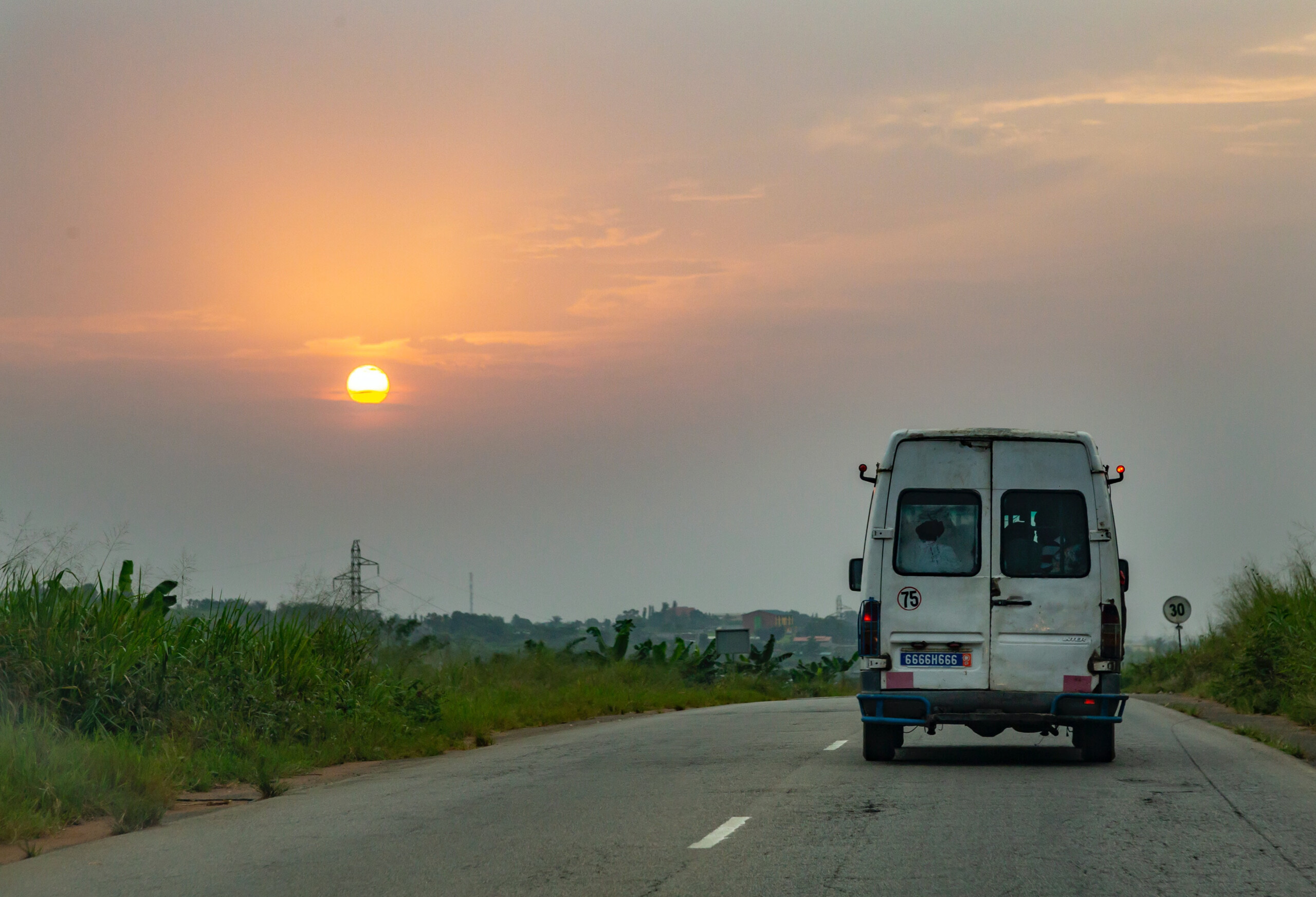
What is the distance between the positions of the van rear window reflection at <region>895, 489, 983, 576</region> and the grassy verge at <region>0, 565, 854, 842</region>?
6.55 metres

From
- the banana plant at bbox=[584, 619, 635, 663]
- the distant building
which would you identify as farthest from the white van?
the distant building

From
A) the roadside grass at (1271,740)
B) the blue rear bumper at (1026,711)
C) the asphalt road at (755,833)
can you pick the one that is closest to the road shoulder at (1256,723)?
the roadside grass at (1271,740)

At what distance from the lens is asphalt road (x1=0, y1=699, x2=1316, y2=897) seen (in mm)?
8289

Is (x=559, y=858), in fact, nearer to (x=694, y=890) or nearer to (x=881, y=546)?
(x=694, y=890)

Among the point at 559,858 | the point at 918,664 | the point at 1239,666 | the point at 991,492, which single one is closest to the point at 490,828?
the point at 559,858

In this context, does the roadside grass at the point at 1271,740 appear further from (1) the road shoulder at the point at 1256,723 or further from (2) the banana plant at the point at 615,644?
(2) the banana plant at the point at 615,644

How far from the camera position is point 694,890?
7879mm

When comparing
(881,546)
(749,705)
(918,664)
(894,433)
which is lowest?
(749,705)

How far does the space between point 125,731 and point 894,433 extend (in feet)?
26.9

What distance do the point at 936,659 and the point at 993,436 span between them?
2249mm

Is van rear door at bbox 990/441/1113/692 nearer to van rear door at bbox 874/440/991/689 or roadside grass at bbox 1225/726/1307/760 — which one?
van rear door at bbox 874/440/991/689

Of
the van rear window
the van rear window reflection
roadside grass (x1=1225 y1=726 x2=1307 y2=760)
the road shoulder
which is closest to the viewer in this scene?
the van rear window

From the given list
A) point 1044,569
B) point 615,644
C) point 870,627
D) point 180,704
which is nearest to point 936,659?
point 870,627

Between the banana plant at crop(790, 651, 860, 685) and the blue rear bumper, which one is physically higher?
the blue rear bumper
